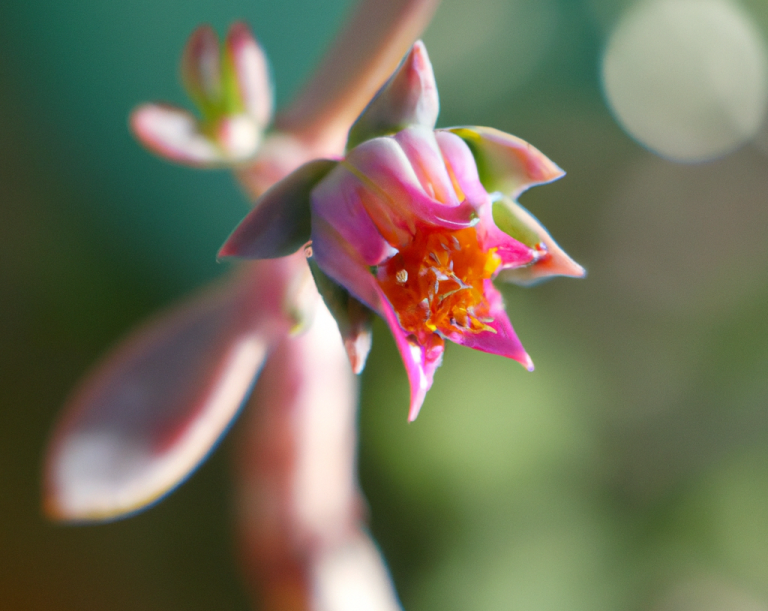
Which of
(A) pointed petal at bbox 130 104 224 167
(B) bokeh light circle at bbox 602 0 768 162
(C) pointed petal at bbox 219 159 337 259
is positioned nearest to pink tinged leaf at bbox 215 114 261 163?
(A) pointed petal at bbox 130 104 224 167

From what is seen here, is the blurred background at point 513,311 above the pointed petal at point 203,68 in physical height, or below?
below

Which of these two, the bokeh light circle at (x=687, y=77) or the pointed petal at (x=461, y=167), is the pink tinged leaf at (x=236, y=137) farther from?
the bokeh light circle at (x=687, y=77)

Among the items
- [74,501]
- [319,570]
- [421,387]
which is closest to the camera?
[421,387]

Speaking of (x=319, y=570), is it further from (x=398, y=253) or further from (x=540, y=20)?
(x=540, y=20)

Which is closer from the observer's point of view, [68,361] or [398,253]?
[398,253]

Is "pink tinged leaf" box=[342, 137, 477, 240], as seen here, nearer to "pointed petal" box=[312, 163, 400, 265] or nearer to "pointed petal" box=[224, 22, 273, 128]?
"pointed petal" box=[312, 163, 400, 265]

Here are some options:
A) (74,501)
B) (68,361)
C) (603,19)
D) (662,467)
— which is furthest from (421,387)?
(603,19)

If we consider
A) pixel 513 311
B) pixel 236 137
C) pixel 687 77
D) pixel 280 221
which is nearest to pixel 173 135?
pixel 236 137

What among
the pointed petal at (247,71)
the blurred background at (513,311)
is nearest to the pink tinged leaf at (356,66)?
the pointed petal at (247,71)
